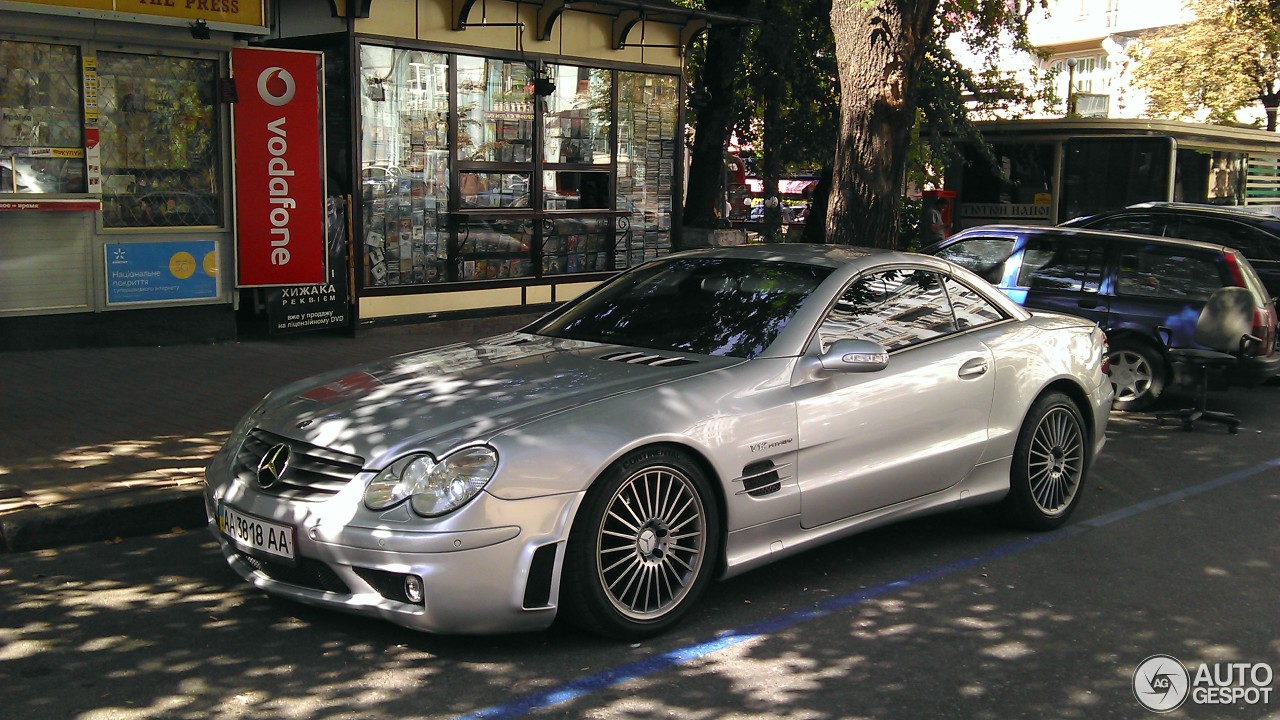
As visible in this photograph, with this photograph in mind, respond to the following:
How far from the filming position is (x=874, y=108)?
10.2 m

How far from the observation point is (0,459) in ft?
23.1

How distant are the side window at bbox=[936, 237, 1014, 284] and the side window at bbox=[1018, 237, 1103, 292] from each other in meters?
0.20

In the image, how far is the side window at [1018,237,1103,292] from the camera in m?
10.6

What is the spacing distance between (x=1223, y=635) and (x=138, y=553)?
492 centimetres

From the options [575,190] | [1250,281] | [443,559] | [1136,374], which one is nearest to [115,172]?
[575,190]

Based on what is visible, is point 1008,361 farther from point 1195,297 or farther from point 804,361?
point 1195,297

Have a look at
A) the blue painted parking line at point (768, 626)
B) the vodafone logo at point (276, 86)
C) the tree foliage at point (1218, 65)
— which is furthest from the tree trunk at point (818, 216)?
the tree foliage at point (1218, 65)

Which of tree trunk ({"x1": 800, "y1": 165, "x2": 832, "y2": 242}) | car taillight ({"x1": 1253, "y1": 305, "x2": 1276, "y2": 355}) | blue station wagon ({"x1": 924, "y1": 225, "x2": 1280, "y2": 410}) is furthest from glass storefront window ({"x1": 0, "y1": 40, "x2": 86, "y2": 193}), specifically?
Answer: tree trunk ({"x1": 800, "y1": 165, "x2": 832, "y2": 242})

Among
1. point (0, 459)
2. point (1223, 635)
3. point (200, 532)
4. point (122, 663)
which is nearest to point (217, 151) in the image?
point (0, 459)

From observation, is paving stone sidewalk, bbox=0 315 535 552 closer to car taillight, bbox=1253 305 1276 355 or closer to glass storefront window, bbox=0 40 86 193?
glass storefront window, bbox=0 40 86 193

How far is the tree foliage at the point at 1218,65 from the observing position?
31.8 meters

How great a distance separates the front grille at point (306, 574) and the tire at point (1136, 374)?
7.83 metres

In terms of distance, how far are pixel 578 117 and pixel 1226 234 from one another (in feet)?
23.3

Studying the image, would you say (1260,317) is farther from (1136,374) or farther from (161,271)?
(161,271)
